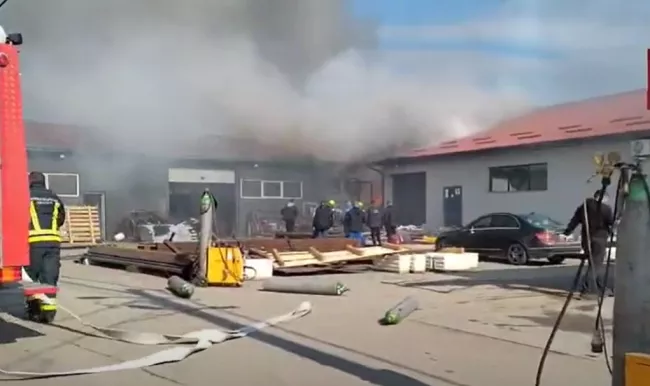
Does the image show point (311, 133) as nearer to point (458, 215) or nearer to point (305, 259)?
point (305, 259)

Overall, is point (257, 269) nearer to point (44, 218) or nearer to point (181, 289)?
point (181, 289)

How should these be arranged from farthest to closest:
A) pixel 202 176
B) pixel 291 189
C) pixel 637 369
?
pixel 291 189
pixel 202 176
pixel 637 369

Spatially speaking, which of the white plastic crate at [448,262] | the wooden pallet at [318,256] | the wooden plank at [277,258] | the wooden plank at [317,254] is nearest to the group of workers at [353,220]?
the wooden pallet at [318,256]

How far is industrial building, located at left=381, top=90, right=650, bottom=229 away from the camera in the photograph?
21.3 metres

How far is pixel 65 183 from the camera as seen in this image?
24.9 meters

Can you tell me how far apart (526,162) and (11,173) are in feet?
63.0

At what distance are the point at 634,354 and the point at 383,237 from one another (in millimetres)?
22571

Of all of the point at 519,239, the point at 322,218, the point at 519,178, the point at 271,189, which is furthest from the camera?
the point at 271,189

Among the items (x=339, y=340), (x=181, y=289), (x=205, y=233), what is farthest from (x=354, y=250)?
(x=339, y=340)

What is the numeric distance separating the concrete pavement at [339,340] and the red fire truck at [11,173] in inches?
35.1

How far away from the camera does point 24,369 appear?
20.7 feet

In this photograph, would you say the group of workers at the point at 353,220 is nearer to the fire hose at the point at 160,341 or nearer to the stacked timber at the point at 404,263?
the stacked timber at the point at 404,263

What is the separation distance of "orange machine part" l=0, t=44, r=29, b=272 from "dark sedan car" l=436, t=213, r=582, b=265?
1265cm

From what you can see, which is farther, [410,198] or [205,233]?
[410,198]
